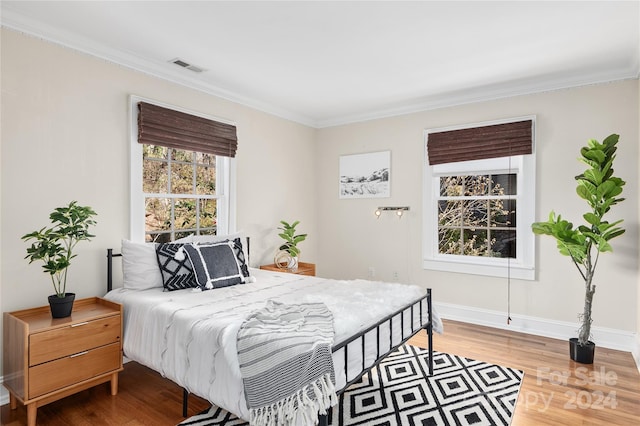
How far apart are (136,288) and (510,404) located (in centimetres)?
283

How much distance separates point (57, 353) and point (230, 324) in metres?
1.19

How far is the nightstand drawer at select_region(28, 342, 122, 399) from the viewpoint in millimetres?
2232

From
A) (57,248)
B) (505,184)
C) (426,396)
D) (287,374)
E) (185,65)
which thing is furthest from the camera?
(505,184)

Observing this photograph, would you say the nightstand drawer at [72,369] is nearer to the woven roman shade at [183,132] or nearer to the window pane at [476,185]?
the woven roman shade at [183,132]

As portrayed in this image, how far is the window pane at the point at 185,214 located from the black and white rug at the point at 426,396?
187 cm

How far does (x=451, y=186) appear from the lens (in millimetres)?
4477

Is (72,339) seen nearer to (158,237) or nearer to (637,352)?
(158,237)

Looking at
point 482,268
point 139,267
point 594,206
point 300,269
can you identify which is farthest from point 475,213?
point 139,267

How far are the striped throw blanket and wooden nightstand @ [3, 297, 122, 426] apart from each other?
123 centimetres

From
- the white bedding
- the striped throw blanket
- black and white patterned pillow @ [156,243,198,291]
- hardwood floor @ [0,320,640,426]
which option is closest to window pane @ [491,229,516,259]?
hardwood floor @ [0,320,640,426]

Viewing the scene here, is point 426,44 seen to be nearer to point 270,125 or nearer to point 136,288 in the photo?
point 270,125

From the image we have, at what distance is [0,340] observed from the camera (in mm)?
2541

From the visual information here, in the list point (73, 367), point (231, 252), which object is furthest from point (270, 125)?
point (73, 367)

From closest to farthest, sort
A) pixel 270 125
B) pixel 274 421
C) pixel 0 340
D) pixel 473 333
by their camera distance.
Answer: pixel 274 421 < pixel 0 340 < pixel 473 333 < pixel 270 125
